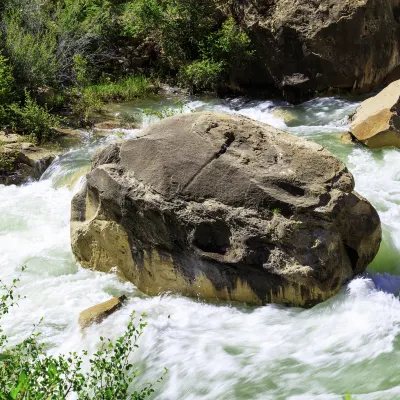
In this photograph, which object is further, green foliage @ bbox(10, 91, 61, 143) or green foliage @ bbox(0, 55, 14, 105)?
green foliage @ bbox(0, 55, 14, 105)

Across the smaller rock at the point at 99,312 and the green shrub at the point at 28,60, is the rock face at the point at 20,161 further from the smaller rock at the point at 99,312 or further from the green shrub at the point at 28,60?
the smaller rock at the point at 99,312

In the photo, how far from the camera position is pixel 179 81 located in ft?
47.1

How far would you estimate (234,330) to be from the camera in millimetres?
4711

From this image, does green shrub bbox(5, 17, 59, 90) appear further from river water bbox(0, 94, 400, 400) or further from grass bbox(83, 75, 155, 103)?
river water bbox(0, 94, 400, 400)

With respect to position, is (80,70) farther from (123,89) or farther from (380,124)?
(380,124)

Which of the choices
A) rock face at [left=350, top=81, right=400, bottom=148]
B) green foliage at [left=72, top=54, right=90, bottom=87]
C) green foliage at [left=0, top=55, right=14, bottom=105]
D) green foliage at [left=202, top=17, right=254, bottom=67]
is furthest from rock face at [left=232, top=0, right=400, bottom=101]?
green foliage at [left=0, top=55, right=14, bottom=105]

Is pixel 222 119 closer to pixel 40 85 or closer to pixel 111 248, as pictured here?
pixel 111 248

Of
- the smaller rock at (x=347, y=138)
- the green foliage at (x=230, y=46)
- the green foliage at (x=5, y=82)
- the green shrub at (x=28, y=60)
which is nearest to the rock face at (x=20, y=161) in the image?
the green foliage at (x=5, y=82)

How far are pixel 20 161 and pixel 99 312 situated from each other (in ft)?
16.6

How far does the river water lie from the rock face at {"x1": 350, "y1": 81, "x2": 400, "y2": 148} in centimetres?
183

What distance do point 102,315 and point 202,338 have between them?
41.3 inches

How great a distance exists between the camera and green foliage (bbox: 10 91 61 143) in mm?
10258

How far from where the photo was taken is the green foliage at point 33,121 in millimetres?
10258

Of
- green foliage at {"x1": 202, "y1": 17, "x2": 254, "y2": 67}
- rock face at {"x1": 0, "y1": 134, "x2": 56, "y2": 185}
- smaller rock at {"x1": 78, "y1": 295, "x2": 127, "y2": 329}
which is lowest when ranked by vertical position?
smaller rock at {"x1": 78, "y1": 295, "x2": 127, "y2": 329}
